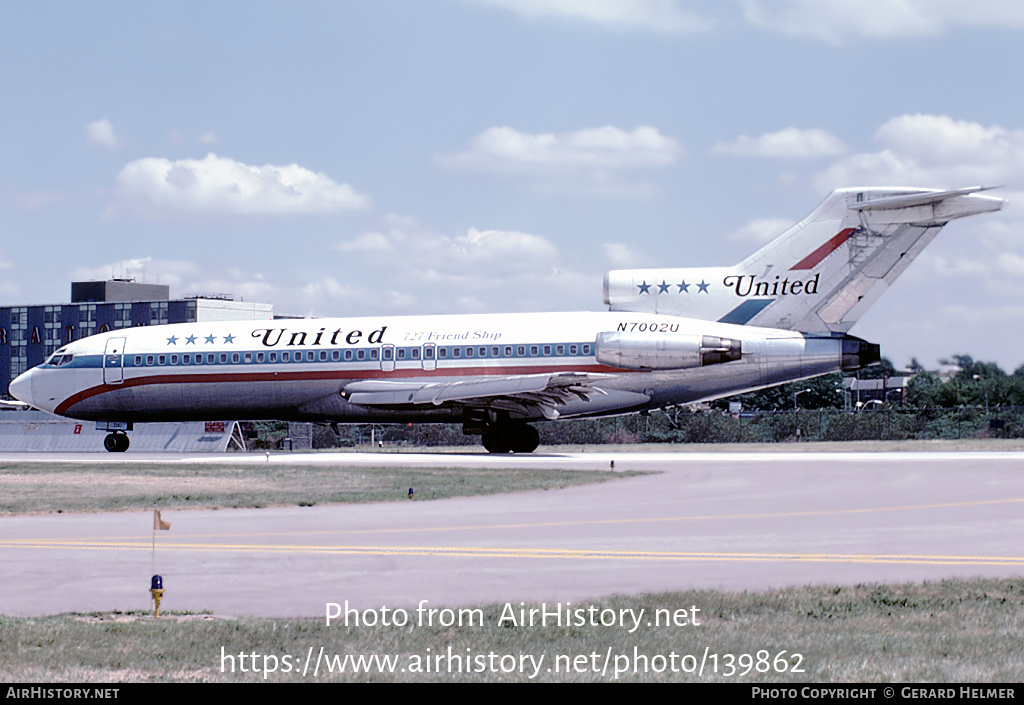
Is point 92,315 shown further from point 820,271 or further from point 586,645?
point 586,645

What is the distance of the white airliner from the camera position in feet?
122

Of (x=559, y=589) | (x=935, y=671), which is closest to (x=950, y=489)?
(x=559, y=589)

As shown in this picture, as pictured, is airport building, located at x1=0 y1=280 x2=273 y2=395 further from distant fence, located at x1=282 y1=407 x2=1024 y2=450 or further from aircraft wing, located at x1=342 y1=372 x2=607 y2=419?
aircraft wing, located at x1=342 y1=372 x2=607 y2=419

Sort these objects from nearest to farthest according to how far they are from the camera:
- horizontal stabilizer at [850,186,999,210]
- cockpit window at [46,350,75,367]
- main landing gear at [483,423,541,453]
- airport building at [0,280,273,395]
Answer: horizontal stabilizer at [850,186,999,210] < main landing gear at [483,423,541,453] < cockpit window at [46,350,75,367] < airport building at [0,280,273,395]

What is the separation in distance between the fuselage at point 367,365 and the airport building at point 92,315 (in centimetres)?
5124

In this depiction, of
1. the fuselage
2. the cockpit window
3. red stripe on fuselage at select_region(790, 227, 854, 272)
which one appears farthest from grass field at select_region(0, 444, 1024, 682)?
the cockpit window

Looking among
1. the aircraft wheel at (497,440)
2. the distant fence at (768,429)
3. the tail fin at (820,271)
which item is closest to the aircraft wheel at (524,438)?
the aircraft wheel at (497,440)

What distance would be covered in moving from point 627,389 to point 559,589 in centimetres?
2656

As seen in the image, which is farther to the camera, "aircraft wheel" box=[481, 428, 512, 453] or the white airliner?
"aircraft wheel" box=[481, 428, 512, 453]

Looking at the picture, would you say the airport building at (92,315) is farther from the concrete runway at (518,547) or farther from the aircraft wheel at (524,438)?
the concrete runway at (518,547)

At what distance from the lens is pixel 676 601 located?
11.0 metres

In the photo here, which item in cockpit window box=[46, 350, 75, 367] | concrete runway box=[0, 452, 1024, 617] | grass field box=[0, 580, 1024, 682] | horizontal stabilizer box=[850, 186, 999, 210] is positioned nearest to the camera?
grass field box=[0, 580, 1024, 682]

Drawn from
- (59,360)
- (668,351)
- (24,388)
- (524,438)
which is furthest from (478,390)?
(24,388)

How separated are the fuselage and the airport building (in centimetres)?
5124
